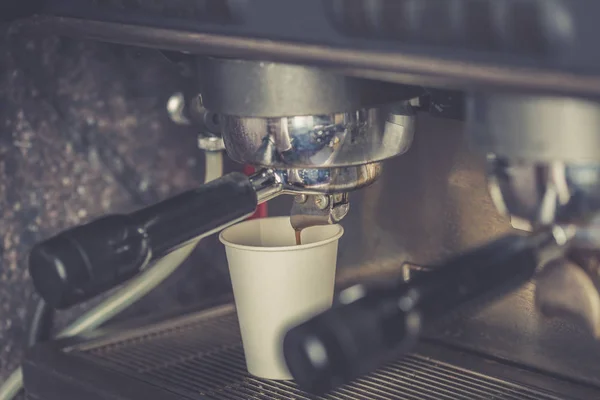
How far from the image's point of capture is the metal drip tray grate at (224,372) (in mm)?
699

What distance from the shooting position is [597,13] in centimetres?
37

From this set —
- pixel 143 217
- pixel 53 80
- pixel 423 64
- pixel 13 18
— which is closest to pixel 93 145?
pixel 53 80

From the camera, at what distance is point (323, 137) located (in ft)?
1.95

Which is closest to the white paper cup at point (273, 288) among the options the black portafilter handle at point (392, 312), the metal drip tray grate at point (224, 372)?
the metal drip tray grate at point (224, 372)

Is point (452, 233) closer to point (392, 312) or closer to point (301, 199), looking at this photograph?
point (301, 199)

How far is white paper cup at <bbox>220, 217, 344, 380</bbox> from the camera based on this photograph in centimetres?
73

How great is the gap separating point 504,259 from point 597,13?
133mm

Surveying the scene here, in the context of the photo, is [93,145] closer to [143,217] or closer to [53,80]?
[53,80]

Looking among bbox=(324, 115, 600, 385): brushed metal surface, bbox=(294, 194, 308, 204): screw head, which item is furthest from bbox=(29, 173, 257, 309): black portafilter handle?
bbox=(324, 115, 600, 385): brushed metal surface

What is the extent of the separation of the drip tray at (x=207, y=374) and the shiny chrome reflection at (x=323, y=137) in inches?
7.4

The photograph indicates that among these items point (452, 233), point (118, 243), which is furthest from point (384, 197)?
point (118, 243)

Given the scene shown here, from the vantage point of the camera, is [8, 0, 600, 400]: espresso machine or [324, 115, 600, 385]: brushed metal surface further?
[324, 115, 600, 385]: brushed metal surface

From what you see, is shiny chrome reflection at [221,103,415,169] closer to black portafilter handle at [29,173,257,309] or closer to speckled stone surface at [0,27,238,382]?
black portafilter handle at [29,173,257,309]

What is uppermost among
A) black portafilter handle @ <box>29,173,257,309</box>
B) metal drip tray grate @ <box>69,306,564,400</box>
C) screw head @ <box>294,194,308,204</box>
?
black portafilter handle @ <box>29,173,257,309</box>
